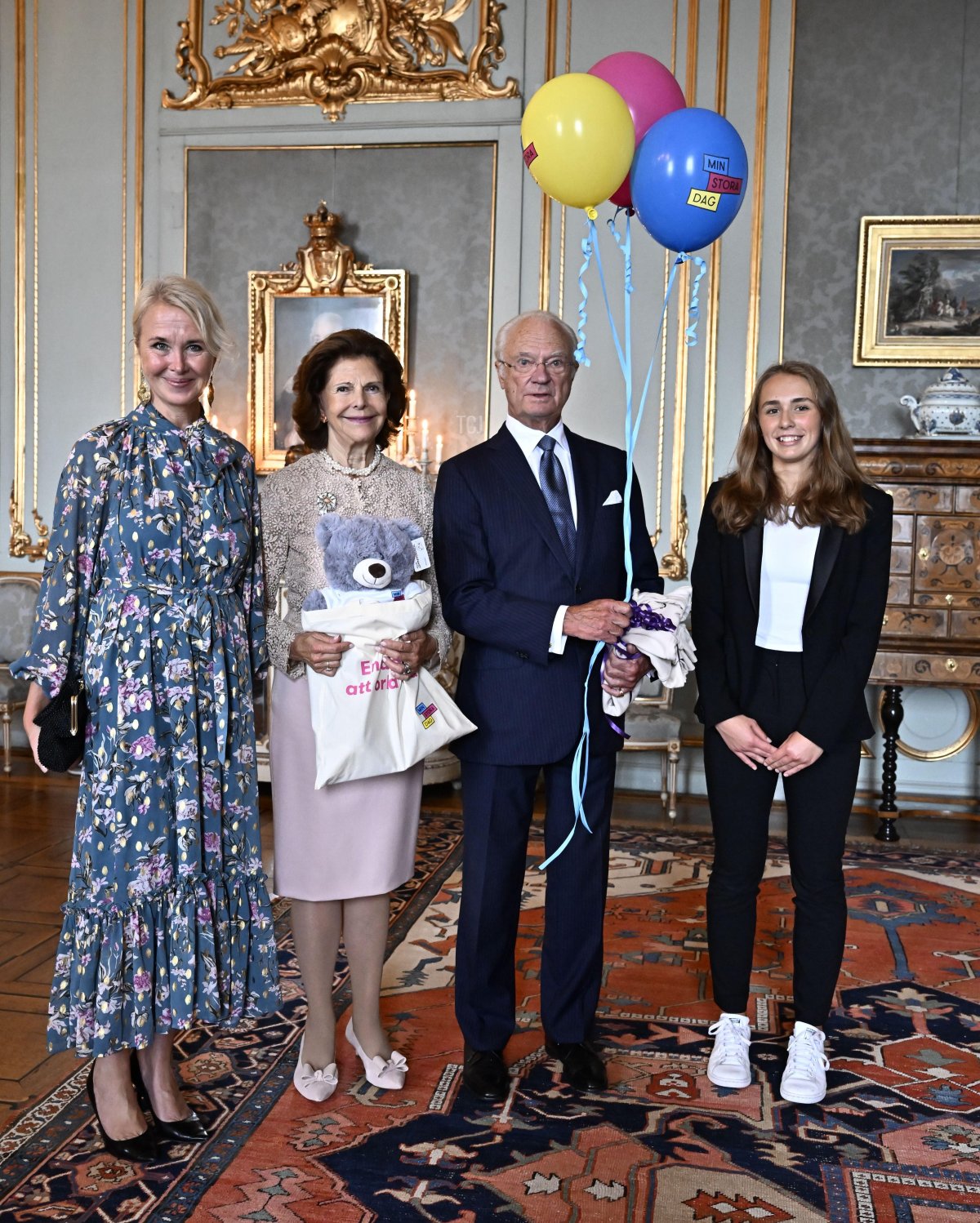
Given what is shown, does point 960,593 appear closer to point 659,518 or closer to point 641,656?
point 659,518

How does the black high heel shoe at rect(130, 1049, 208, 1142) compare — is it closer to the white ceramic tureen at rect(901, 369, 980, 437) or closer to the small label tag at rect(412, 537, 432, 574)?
the small label tag at rect(412, 537, 432, 574)

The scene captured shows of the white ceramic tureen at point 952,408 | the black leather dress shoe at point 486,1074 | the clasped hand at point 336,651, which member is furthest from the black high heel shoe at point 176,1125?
the white ceramic tureen at point 952,408

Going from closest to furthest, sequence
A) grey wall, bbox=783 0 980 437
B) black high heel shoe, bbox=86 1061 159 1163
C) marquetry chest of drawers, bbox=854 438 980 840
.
Answer: black high heel shoe, bbox=86 1061 159 1163
marquetry chest of drawers, bbox=854 438 980 840
grey wall, bbox=783 0 980 437

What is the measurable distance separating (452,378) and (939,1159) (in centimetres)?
432

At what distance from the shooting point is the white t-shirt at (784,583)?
2518 mm

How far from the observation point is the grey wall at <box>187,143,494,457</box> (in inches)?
226

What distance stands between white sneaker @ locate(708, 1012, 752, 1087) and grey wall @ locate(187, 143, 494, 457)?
3658 millimetres

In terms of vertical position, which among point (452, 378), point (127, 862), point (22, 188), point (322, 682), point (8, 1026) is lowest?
point (8, 1026)

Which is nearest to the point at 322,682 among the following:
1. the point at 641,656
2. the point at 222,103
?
the point at 641,656

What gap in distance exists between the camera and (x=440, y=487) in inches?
99.7

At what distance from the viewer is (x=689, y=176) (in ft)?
7.98

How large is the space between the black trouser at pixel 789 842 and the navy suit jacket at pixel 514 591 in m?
0.32

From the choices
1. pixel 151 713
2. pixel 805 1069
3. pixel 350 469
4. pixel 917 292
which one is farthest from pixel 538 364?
pixel 917 292

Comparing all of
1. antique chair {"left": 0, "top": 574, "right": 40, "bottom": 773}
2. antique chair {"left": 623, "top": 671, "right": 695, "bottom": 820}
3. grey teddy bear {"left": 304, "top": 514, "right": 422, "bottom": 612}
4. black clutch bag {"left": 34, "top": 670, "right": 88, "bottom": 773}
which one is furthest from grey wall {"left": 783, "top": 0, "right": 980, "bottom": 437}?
black clutch bag {"left": 34, "top": 670, "right": 88, "bottom": 773}
